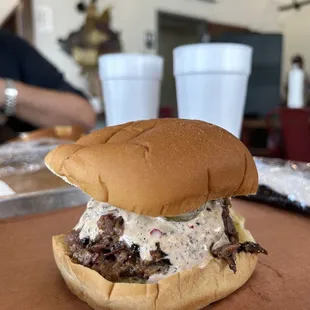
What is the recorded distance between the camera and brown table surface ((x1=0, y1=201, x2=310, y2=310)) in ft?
2.20

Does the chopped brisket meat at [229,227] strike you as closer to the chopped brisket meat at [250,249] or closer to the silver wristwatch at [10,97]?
the chopped brisket meat at [250,249]

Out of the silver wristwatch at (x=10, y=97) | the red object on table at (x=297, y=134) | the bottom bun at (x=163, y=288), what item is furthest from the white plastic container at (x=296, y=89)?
the bottom bun at (x=163, y=288)

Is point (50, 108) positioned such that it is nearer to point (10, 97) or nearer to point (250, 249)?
point (10, 97)

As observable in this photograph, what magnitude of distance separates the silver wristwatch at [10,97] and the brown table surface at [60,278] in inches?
43.5

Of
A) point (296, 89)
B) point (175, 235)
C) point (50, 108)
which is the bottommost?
point (296, 89)

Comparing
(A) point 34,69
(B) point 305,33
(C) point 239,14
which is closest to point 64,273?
(A) point 34,69

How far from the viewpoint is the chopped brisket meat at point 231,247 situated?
26.9 inches

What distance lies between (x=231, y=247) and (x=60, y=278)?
0.33 meters

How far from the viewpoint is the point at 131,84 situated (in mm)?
1338

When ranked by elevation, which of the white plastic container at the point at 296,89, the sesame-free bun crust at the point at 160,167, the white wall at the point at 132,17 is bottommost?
the white plastic container at the point at 296,89

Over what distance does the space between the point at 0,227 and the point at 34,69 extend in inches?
60.4

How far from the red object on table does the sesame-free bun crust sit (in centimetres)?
110

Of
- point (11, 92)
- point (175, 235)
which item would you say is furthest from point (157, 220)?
point (11, 92)

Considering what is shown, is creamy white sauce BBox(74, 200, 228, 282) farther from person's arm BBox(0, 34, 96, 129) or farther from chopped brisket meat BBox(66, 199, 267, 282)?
person's arm BBox(0, 34, 96, 129)
